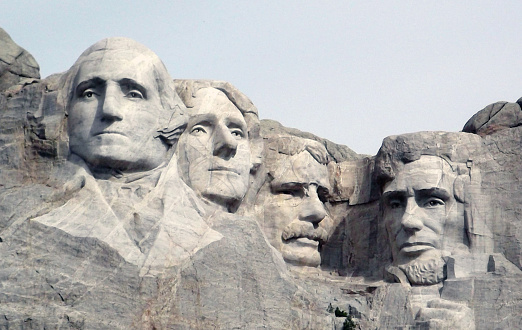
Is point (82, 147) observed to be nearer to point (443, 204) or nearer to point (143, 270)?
point (143, 270)

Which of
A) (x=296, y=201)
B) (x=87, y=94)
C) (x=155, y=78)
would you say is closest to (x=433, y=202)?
(x=296, y=201)

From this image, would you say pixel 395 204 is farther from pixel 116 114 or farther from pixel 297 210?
pixel 116 114

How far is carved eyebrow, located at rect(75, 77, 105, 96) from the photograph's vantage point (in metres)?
24.3

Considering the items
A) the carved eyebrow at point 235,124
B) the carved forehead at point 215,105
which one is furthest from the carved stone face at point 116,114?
the carved eyebrow at point 235,124

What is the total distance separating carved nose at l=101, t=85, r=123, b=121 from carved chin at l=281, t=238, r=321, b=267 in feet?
12.2

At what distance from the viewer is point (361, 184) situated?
2761 cm

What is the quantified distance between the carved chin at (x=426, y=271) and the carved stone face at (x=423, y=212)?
133 mm

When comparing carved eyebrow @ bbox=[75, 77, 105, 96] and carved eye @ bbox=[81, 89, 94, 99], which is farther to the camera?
carved eye @ bbox=[81, 89, 94, 99]

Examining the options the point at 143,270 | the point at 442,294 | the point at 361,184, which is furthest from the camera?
the point at 361,184

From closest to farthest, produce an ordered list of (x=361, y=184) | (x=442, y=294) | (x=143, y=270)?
(x=143, y=270), (x=442, y=294), (x=361, y=184)

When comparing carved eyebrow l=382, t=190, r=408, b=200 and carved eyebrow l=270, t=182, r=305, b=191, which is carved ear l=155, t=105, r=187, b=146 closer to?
carved eyebrow l=270, t=182, r=305, b=191

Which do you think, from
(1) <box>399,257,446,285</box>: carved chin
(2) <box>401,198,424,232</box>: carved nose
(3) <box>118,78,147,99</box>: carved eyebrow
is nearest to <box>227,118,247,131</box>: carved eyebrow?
(3) <box>118,78,147,99</box>: carved eyebrow

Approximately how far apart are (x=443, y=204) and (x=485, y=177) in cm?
72

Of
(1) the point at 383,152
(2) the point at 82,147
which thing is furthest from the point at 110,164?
(1) the point at 383,152
